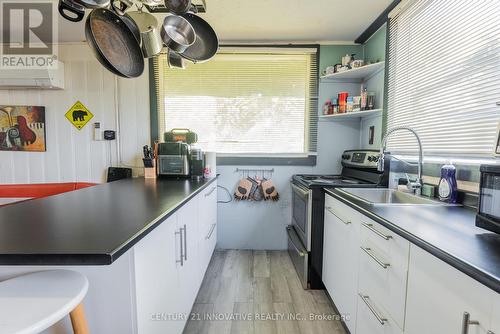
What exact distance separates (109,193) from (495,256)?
69.7 inches

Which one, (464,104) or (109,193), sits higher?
(464,104)

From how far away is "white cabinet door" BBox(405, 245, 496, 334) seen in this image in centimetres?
65

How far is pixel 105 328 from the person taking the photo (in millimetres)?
829

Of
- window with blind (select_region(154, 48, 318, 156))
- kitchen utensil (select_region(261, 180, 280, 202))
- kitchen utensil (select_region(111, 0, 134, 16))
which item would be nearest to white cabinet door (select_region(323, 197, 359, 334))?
kitchen utensil (select_region(261, 180, 280, 202))

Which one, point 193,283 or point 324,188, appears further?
point 324,188

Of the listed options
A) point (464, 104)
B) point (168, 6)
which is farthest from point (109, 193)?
point (464, 104)

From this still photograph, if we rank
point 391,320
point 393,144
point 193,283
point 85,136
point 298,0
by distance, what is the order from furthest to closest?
point 85,136, point 393,144, point 298,0, point 193,283, point 391,320

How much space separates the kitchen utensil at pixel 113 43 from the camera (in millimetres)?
1118

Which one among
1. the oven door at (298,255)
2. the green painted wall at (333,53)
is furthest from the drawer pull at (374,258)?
the green painted wall at (333,53)

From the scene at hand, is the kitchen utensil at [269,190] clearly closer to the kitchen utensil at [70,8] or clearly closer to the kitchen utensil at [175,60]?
the kitchen utensil at [175,60]

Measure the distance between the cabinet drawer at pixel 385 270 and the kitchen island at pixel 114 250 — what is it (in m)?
0.96

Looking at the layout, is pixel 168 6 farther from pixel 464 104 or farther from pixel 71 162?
pixel 71 162

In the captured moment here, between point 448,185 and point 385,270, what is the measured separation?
67 cm

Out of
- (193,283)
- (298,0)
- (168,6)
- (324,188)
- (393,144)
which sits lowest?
(193,283)
